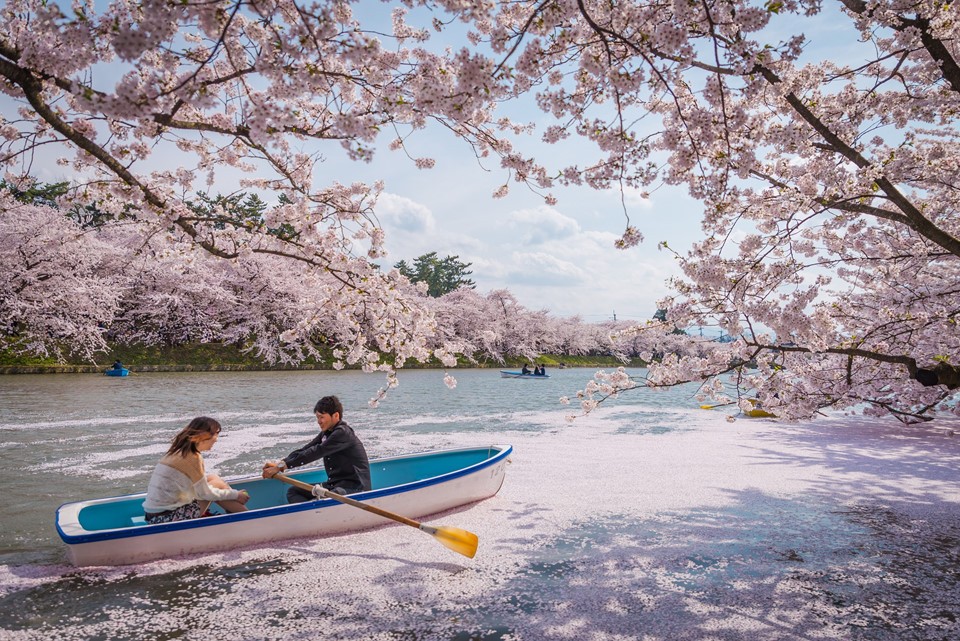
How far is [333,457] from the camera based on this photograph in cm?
588

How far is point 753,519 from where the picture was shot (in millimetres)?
6387

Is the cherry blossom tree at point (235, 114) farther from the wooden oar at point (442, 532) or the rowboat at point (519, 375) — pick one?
the rowboat at point (519, 375)

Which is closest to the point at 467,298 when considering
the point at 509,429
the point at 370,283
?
the point at 509,429

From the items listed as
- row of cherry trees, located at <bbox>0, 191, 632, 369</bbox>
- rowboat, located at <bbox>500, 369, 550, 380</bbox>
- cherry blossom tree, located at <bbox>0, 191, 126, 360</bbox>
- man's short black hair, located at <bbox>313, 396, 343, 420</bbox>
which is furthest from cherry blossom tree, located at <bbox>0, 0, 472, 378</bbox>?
rowboat, located at <bbox>500, 369, 550, 380</bbox>

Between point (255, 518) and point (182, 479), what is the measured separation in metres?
0.73

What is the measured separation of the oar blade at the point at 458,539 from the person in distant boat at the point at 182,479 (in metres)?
2.11

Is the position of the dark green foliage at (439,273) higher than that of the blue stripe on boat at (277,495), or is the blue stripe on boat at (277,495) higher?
the dark green foliage at (439,273)

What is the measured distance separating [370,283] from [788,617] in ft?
15.8

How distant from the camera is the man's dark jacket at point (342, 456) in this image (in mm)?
5668

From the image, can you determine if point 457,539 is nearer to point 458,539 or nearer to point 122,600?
point 458,539

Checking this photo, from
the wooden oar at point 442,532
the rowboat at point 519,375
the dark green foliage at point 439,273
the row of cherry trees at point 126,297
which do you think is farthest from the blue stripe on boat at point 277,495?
the dark green foliage at point 439,273

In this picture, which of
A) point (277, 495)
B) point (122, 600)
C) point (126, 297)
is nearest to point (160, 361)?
point (126, 297)

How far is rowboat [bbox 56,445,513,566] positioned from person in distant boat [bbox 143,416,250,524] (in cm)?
18

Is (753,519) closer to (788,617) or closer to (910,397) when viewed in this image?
(788,617)
